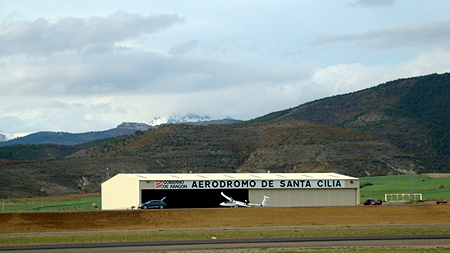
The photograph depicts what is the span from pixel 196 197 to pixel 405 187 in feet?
146

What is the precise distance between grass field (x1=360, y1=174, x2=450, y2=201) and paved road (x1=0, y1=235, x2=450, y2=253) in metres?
46.0

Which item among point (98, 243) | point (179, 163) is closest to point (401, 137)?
Result: point (179, 163)

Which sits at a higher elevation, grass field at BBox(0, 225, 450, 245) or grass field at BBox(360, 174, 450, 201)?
→ grass field at BBox(360, 174, 450, 201)

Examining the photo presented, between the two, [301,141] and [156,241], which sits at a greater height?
[301,141]

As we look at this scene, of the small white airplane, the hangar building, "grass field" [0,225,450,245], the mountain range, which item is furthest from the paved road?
the mountain range

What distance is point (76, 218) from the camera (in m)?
48.2

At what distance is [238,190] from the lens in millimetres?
62938

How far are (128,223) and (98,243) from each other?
1259 centimetres

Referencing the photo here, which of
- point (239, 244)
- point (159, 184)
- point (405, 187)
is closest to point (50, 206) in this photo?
point (159, 184)

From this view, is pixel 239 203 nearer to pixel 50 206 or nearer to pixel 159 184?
pixel 159 184

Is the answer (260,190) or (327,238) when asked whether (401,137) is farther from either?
(327,238)

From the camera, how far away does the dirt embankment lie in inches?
1865

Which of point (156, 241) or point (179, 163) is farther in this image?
point (179, 163)

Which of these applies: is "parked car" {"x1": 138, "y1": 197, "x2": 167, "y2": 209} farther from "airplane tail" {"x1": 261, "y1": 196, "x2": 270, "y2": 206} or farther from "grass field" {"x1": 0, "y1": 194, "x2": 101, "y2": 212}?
"grass field" {"x1": 0, "y1": 194, "x2": 101, "y2": 212}
